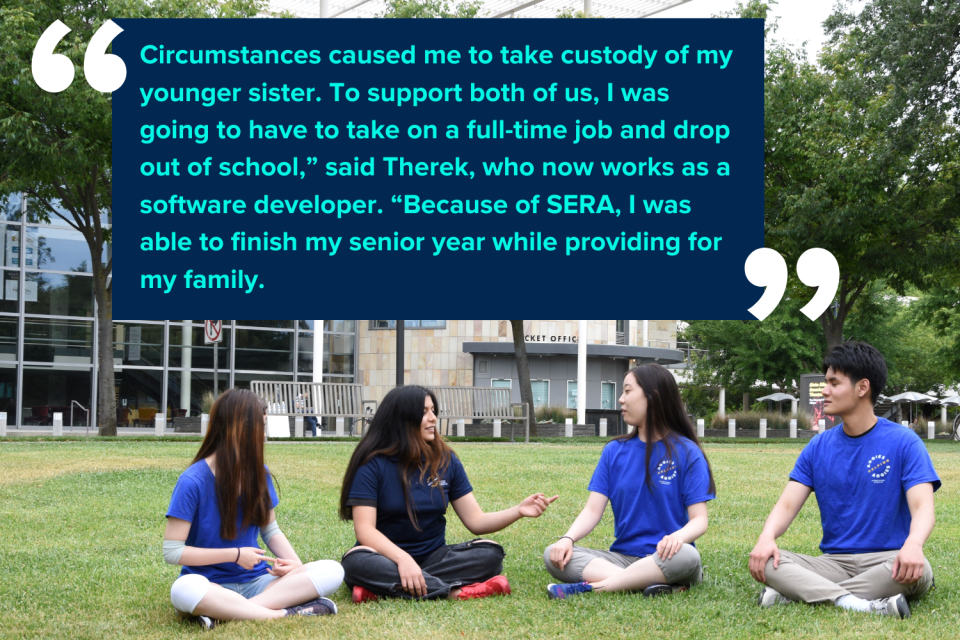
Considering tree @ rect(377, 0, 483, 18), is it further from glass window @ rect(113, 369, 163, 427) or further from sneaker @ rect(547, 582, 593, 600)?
sneaker @ rect(547, 582, 593, 600)

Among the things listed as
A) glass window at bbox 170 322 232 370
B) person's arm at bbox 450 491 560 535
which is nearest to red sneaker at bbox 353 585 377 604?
person's arm at bbox 450 491 560 535

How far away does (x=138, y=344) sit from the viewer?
3494cm

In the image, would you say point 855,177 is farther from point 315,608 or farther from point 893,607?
point 315,608

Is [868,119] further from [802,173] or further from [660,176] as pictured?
[660,176]

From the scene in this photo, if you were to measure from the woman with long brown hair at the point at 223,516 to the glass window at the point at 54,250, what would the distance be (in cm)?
2948

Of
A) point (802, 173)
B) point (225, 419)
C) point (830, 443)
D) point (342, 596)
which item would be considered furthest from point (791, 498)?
point (802, 173)

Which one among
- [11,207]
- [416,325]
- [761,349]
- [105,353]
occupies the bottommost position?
[105,353]

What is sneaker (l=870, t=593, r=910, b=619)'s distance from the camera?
547 centimetres

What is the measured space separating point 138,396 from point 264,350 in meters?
5.09

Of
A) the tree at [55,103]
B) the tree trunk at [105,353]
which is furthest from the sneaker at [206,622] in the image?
the tree trunk at [105,353]

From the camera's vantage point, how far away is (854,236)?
75.5 feet

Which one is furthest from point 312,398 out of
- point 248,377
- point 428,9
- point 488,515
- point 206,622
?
point 206,622

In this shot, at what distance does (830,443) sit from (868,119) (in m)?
17.5

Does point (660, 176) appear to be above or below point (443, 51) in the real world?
below
